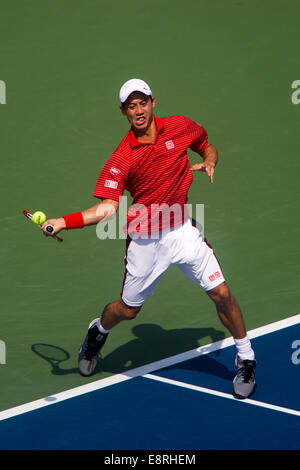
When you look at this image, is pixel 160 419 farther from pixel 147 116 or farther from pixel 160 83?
pixel 160 83

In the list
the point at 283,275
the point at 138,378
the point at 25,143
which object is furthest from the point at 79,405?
the point at 25,143

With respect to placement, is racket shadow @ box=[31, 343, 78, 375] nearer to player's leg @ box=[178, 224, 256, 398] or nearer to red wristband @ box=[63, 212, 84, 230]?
player's leg @ box=[178, 224, 256, 398]

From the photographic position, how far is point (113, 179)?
362 inches

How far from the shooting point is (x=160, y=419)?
928cm

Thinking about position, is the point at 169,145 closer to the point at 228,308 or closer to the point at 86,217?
the point at 86,217

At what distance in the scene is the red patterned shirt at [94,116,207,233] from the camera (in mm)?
9242

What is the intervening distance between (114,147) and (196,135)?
612 cm

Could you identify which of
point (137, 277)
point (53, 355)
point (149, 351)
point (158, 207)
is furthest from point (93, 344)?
point (158, 207)

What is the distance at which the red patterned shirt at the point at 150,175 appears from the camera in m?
9.24

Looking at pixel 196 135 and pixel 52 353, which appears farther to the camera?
pixel 52 353

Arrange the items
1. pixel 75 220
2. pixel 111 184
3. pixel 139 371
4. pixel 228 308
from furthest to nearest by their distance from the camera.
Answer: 1. pixel 139 371
2. pixel 228 308
3. pixel 111 184
4. pixel 75 220

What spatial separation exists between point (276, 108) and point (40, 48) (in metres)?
4.69

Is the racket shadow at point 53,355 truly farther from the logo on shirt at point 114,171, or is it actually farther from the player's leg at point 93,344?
the logo on shirt at point 114,171

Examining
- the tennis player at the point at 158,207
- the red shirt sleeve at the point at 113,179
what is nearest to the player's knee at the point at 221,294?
the tennis player at the point at 158,207
